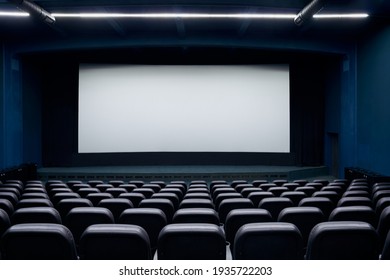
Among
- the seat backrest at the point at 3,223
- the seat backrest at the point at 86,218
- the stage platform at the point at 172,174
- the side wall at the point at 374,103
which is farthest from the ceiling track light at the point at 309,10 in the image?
the seat backrest at the point at 3,223

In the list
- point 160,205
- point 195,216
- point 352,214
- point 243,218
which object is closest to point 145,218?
point 195,216

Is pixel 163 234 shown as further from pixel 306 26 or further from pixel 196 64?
pixel 196 64

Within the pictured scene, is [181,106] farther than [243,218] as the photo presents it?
Yes

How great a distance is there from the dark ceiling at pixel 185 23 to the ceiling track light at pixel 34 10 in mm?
172

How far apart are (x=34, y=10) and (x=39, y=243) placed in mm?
7534

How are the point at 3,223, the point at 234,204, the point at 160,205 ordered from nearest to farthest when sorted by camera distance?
the point at 3,223, the point at 160,205, the point at 234,204

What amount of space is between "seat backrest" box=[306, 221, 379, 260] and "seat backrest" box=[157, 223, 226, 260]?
2.06 feet

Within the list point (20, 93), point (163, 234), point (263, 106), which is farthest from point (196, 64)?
point (163, 234)

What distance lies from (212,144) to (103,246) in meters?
12.8

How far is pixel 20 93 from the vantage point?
539 inches

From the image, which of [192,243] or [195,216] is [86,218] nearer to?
[195,216]

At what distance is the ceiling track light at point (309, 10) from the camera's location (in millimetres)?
8547

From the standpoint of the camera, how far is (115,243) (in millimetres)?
2834

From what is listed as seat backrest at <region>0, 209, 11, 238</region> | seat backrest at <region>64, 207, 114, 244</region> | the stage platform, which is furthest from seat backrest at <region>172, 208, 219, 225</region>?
the stage platform
